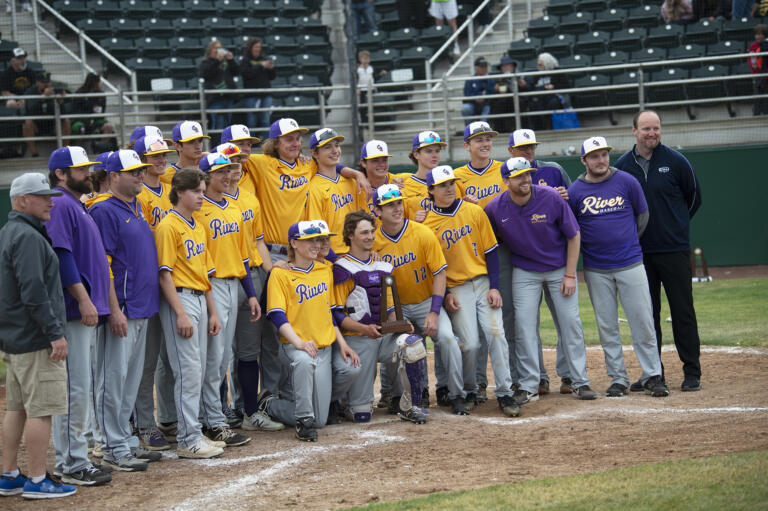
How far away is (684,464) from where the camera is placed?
5.48 m

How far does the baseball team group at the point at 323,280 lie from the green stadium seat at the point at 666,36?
31.3 feet

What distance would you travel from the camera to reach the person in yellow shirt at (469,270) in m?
7.68

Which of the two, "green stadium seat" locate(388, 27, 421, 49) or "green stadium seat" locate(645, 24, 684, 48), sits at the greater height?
"green stadium seat" locate(388, 27, 421, 49)

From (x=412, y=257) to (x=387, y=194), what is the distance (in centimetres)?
59

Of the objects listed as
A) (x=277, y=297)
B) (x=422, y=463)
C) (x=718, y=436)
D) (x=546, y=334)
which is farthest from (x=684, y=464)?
(x=546, y=334)

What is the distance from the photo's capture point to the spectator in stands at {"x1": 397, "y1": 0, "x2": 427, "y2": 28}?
63.8ft

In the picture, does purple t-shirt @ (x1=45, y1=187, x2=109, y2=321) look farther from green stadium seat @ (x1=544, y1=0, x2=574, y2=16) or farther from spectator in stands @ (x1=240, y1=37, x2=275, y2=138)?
green stadium seat @ (x1=544, y1=0, x2=574, y2=16)

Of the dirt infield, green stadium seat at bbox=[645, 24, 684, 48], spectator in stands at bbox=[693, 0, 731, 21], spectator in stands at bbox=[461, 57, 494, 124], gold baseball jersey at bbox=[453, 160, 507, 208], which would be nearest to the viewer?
the dirt infield

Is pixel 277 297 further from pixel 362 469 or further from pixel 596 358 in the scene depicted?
pixel 596 358

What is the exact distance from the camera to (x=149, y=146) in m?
7.00

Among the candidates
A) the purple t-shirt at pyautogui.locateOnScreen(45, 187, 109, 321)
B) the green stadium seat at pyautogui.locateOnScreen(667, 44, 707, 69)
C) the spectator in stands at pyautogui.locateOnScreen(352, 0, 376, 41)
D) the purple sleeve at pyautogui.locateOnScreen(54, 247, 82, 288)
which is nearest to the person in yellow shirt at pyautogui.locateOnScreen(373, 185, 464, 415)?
the purple t-shirt at pyautogui.locateOnScreen(45, 187, 109, 321)

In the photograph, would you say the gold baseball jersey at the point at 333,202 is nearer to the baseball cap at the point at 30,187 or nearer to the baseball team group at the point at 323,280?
the baseball team group at the point at 323,280

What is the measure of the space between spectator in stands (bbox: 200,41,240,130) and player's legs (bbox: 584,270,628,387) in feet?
29.3

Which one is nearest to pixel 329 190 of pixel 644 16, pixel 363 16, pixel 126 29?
pixel 644 16
